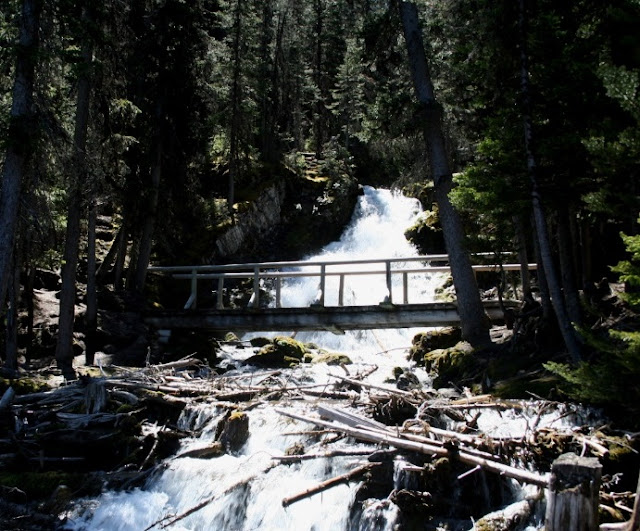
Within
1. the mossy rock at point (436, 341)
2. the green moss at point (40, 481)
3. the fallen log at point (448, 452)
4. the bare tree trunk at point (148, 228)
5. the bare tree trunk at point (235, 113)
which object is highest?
the bare tree trunk at point (235, 113)

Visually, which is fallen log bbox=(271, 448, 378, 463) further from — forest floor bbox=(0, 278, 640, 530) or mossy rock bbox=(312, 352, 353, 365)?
mossy rock bbox=(312, 352, 353, 365)

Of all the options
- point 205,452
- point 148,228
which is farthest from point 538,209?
point 148,228

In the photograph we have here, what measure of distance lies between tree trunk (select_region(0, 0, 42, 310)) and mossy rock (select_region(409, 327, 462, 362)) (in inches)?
463

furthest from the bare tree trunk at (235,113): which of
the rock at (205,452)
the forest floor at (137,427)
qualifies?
the rock at (205,452)

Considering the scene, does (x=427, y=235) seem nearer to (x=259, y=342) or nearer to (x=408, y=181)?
(x=408, y=181)

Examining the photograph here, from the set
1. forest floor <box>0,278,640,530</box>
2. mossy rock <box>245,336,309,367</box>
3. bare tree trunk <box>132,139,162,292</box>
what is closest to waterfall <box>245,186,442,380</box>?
mossy rock <box>245,336,309,367</box>

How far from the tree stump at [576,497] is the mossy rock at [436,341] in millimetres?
14220

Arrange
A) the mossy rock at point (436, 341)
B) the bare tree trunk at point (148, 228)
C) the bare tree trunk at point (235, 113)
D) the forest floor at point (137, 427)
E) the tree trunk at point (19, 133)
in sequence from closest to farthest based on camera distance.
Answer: the forest floor at point (137, 427), the tree trunk at point (19, 133), the mossy rock at point (436, 341), the bare tree trunk at point (148, 228), the bare tree trunk at point (235, 113)

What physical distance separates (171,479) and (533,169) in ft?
25.3

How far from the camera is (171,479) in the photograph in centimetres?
874

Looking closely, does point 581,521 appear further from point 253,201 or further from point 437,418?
point 253,201

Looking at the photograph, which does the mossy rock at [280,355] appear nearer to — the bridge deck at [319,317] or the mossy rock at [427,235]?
the bridge deck at [319,317]

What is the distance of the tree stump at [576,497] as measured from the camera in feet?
13.3

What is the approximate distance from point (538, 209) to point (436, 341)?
891 centimetres
